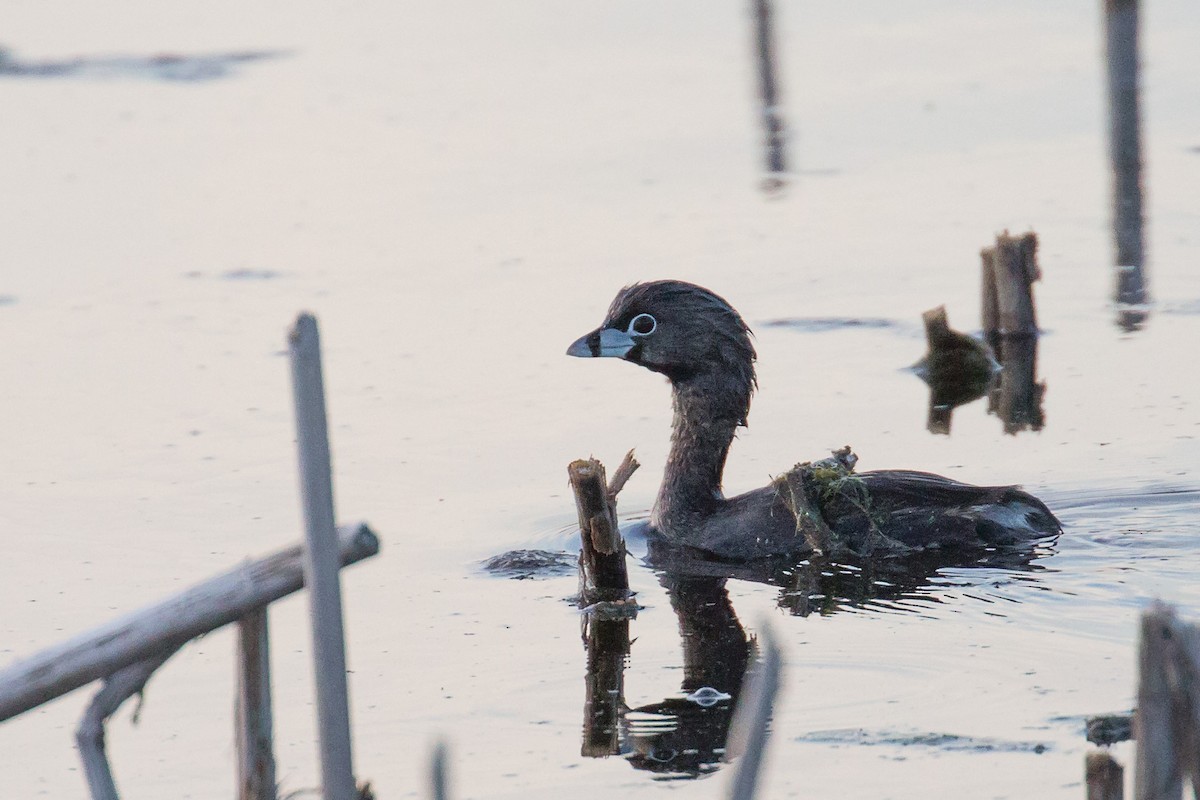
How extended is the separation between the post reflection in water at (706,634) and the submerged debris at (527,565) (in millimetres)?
421

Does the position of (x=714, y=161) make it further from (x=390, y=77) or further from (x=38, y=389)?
(x=38, y=389)

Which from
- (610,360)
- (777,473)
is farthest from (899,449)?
(610,360)

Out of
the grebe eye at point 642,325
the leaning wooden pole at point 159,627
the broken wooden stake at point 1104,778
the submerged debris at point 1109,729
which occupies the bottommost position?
the submerged debris at point 1109,729

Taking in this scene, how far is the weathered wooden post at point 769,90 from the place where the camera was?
56.2 ft

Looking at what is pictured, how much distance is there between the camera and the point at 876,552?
8.89 meters

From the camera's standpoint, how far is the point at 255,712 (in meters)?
4.84

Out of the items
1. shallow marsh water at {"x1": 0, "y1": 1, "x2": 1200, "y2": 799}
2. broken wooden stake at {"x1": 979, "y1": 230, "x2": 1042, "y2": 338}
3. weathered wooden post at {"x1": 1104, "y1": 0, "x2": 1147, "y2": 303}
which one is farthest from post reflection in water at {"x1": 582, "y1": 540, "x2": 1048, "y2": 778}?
weathered wooden post at {"x1": 1104, "y1": 0, "x2": 1147, "y2": 303}

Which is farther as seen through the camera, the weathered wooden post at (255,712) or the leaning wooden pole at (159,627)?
the weathered wooden post at (255,712)

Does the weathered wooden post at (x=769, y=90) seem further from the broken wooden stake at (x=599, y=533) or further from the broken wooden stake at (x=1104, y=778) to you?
the broken wooden stake at (x=1104, y=778)

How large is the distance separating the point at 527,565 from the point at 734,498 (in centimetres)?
111

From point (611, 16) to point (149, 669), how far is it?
19.2 meters

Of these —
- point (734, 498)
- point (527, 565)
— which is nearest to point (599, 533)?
point (527, 565)

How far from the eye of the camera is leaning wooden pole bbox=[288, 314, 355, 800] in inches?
164

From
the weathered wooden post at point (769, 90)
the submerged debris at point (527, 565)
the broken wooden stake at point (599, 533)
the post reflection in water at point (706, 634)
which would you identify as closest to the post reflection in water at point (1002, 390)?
the post reflection in water at point (706, 634)
